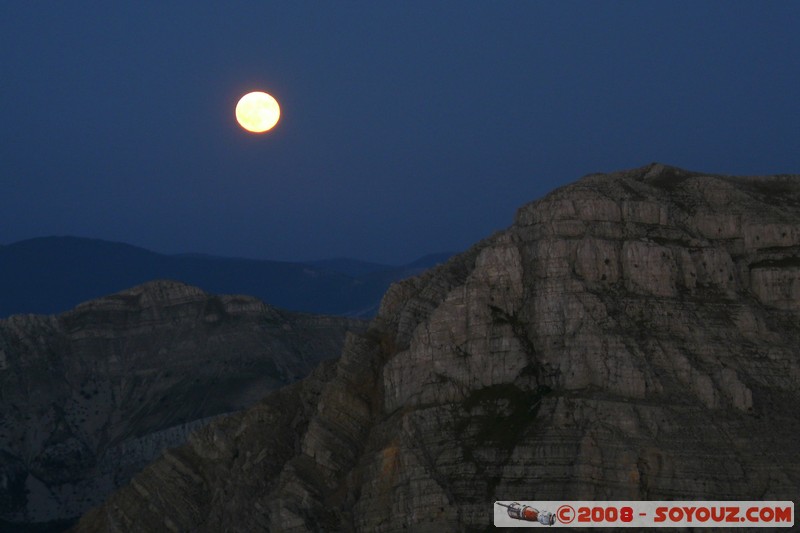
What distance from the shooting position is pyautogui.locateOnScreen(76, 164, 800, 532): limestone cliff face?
330ft

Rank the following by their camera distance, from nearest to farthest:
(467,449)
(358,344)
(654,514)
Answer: (654,514)
(467,449)
(358,344)

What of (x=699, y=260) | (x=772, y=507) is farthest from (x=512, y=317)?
(x=772, y=507)

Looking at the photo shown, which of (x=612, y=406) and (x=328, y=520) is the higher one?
(x=612, y=406)

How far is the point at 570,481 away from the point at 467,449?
8179mm

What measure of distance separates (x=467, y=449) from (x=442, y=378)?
21.7 ft

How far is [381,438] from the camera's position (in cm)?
10994

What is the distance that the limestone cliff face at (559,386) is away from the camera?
330 feet

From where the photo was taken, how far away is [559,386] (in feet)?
344

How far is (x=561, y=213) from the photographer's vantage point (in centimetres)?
11244

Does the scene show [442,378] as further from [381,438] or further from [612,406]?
[612,406]

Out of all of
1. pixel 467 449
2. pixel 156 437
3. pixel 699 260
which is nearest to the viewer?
pixel 467 449

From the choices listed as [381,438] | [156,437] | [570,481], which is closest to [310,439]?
[381,438]

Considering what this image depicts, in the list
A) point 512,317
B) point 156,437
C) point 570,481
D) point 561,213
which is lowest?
point 156,437

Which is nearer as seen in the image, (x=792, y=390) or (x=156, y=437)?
(x=792, y=390)
